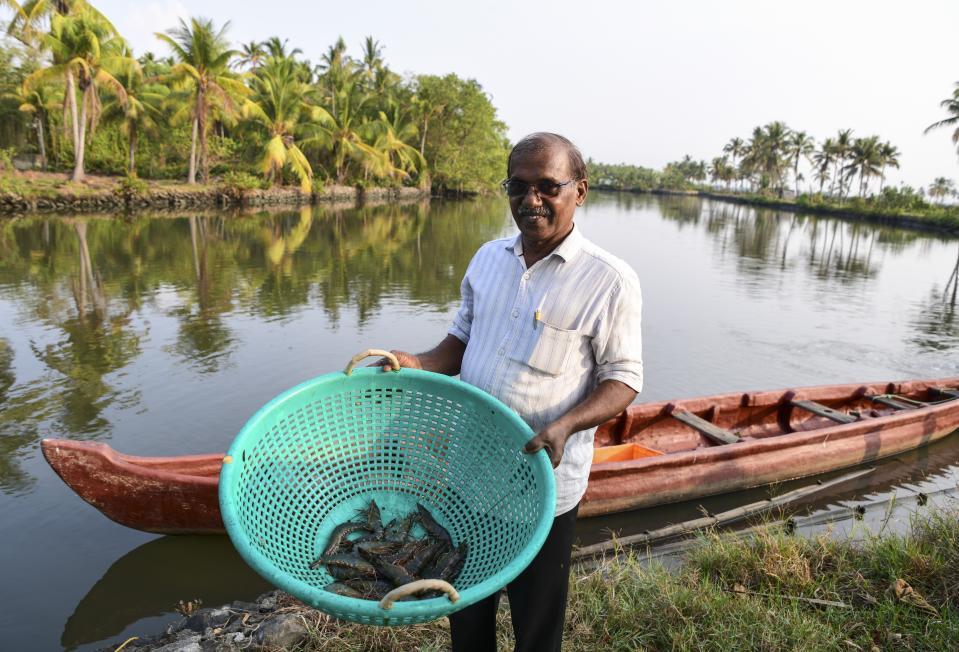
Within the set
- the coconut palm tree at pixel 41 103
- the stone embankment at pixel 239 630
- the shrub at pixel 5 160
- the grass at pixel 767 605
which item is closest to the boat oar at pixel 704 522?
the grass at pixel 767 605

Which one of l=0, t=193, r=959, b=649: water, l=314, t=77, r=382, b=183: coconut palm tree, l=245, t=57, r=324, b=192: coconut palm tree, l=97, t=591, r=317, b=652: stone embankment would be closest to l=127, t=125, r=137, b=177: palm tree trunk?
l=245, t=57, r=324, b=192: coconut palm tree

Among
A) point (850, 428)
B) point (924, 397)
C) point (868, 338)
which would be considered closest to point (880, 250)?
point (868, 338)

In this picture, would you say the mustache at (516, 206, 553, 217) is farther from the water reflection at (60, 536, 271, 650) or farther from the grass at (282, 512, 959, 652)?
the water reflection at (60, 536, 271, 650)

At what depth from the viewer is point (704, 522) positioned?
482cm

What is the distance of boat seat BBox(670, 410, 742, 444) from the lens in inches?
227

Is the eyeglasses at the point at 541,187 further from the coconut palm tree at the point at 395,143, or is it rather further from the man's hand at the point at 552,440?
the coconut palm tree at the point at 395,143

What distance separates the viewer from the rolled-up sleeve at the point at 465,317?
2096mm

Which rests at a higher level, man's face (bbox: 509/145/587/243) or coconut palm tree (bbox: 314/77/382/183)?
coconut palm tree (bbox: 314/77/382/183)

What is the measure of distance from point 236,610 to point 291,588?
2.69m

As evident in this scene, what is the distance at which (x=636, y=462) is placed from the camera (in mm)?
4898

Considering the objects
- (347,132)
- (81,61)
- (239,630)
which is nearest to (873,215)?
(347,132)

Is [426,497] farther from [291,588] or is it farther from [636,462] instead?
[636,462]

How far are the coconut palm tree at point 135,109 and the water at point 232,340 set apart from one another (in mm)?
6220

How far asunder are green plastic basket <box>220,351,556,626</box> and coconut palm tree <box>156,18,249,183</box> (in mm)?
27322
